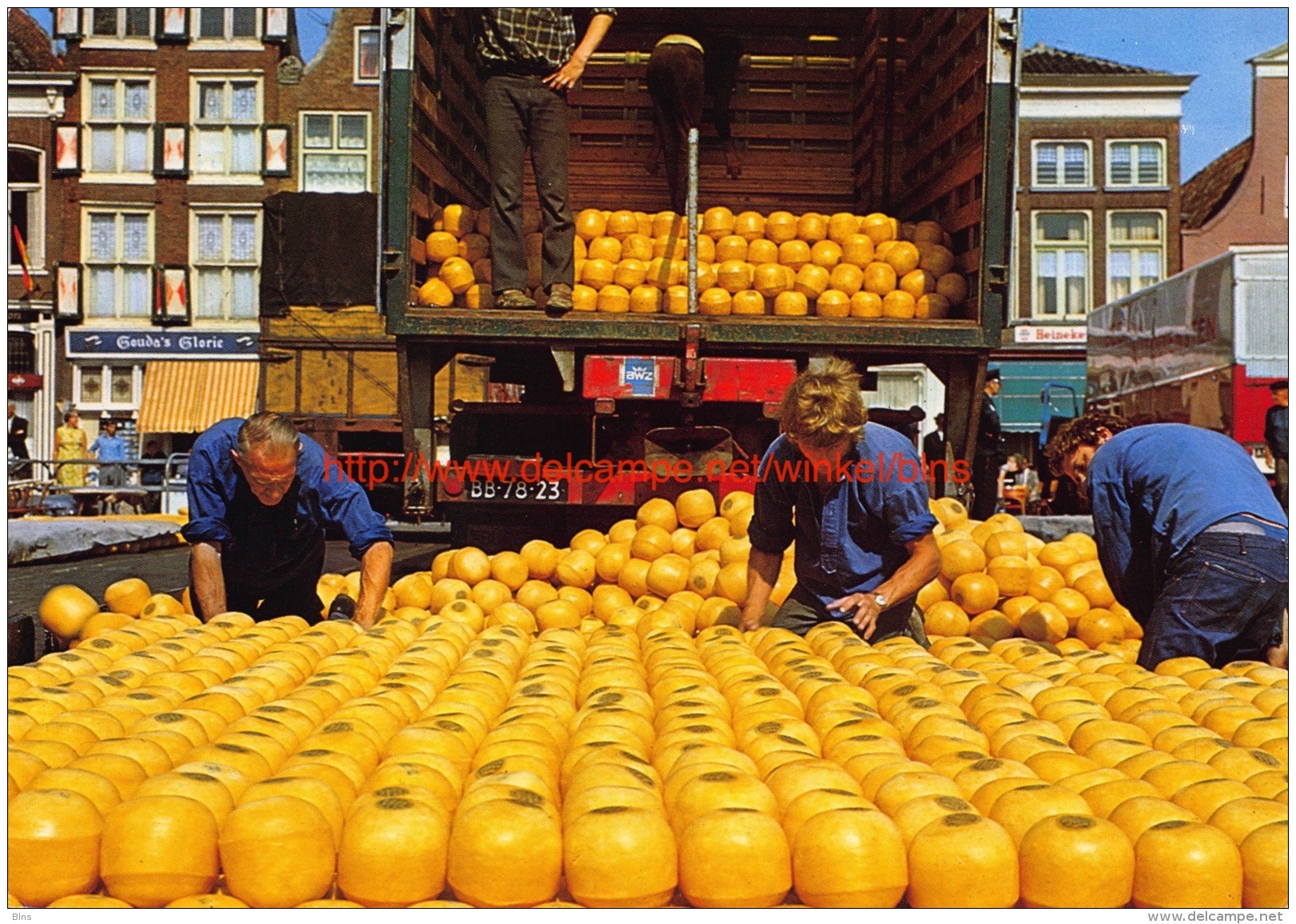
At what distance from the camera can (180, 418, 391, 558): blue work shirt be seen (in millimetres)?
Result: 5062

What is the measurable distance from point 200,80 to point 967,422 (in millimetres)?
28123

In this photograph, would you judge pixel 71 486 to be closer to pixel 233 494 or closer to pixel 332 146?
pixel 233 494

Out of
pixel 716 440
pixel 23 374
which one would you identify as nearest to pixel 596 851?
pixel 716 440

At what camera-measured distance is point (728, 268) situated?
741 centimetres

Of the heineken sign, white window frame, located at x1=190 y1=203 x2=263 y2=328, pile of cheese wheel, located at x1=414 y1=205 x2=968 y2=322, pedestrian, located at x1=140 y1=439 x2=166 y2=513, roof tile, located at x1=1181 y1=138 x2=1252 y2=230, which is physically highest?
roof tile, located at x1=1181 y1=138 x2=1252 y2=230

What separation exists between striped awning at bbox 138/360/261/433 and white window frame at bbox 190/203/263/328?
47.4 inches

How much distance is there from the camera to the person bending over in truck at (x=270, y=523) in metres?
4.67

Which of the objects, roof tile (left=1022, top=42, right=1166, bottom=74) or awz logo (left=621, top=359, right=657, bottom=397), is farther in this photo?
roof tile (left=1022, top=42, right=1166, bottom=74)

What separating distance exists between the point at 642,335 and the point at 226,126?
26.5 meters

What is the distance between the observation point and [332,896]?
6.89ft

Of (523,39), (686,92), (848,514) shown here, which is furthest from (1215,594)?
(686,92)

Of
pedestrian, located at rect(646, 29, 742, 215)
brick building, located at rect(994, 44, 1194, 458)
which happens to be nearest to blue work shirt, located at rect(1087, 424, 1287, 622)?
pedestrian, located at rect(646, 29, 742, 215)

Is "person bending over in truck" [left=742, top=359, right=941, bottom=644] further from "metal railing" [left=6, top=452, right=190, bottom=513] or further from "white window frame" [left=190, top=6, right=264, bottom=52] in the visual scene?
"white window frame" [left=190, top=6, right=264, bottom=52]

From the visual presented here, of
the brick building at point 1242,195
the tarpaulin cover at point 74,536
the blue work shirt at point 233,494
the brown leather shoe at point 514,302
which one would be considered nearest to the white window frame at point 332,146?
the tarpaulin cover at point 74,536
